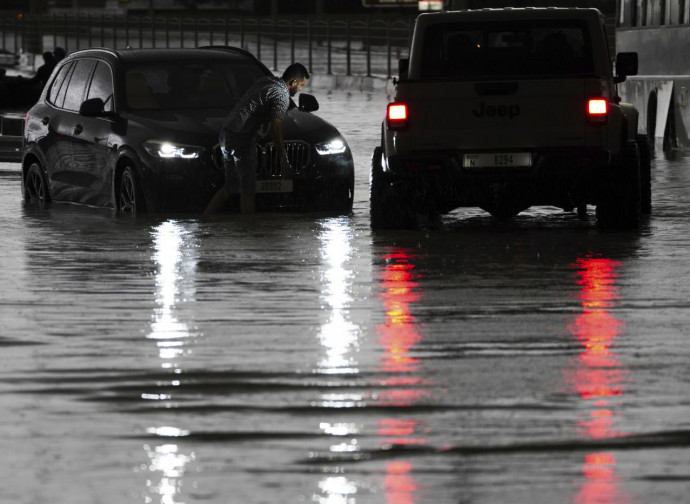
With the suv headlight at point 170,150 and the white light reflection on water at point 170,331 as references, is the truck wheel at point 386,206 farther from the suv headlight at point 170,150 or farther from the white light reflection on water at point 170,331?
the suv headlight at point 170,150

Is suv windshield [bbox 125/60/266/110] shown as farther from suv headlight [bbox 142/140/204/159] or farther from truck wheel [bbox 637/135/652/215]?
truck wheel [bbox 637/135/652/215]

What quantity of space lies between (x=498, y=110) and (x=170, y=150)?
Answer: 9.36ft

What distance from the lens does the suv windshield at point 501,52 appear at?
1647cm

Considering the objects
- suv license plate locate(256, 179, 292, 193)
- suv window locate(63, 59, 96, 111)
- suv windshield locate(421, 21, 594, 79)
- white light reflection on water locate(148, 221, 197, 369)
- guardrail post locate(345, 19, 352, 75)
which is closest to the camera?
white light reflection on water locate(148, 221, 197, 369)

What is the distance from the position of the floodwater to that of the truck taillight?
96 centimetres

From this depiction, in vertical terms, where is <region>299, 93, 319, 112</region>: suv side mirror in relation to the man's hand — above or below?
above

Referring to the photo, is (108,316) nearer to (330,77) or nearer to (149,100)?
(149,100)

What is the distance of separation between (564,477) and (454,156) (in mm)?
9662

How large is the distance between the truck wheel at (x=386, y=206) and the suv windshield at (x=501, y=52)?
88cm

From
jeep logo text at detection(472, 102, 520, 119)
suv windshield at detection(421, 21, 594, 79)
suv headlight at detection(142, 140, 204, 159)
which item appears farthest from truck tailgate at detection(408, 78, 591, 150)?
suv headlight at detection(142, 140, 204, 159)

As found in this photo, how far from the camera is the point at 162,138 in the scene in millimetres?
17219

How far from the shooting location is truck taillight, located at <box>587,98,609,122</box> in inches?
623

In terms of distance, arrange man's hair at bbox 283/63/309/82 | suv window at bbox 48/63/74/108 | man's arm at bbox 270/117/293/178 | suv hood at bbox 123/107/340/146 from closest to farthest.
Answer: man's arm at bbox 270/117/293/178
suv hood at bbox 123/107/340/146
man's hair at bbox 283/63/309/82
suv window at bbox 48/63/74/108

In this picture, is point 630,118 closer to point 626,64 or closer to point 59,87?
point 626,64
